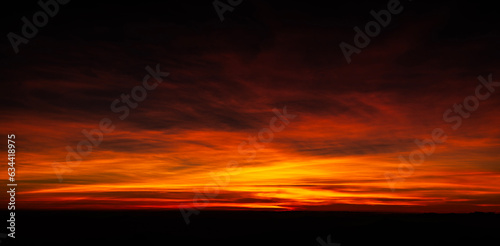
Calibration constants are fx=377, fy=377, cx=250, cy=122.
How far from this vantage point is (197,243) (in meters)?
58.8

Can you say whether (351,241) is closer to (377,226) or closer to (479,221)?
(377,226)

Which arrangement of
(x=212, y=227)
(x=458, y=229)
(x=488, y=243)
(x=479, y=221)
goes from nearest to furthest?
(x=488, y=243) → (x=458, y=229) → (x=479, y=221) → (x=212, y=227)

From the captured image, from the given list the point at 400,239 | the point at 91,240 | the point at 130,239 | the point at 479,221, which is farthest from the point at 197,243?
the point at 479,221

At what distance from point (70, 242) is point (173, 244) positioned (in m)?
15.8

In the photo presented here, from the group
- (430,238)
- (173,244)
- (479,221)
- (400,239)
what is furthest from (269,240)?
(479,221)

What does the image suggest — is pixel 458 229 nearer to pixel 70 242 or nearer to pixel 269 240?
pixel 269 240

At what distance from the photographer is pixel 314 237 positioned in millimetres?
59438

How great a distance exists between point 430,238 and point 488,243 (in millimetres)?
9587

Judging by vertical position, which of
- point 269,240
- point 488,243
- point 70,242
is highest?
point 70,242

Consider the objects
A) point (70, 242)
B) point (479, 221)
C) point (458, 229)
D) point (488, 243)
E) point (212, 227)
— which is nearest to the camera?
point (488, 243)

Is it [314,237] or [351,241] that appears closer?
[351,241]

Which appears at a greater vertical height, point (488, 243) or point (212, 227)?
point (212, 227)

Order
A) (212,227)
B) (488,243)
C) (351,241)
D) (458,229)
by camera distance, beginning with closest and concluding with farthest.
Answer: (488,243)
(351,241)
(458,229)
(212,227)

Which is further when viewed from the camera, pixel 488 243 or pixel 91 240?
pixel 91 240
